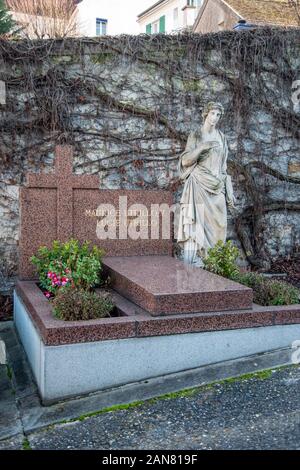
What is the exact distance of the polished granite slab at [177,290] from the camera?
4.63 metres

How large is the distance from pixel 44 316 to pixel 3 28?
7842 millimetres

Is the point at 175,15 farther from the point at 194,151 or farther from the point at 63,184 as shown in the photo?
the point at 63,184

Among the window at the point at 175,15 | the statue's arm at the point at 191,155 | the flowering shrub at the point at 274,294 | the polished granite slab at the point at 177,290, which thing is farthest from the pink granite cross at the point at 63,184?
the window at the point at 175,15

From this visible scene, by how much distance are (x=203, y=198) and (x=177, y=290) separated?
7.40 ft

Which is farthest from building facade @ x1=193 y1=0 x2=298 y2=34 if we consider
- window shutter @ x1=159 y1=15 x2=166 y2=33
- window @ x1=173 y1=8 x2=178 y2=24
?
window shutter @ x1=159 y1=15 x2=166 y2=33

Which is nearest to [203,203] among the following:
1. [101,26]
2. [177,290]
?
[177,290]

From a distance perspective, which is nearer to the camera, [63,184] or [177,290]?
[177,290]

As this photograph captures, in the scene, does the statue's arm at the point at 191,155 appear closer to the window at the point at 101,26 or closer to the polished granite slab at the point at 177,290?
the polished granite slab at the point at 177,290

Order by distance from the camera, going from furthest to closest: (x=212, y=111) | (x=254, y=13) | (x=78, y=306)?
(x=254, y=13), (x=212, y=111), (x=78, y=306)

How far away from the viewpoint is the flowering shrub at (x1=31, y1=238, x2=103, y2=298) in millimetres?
5609

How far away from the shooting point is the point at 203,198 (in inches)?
266

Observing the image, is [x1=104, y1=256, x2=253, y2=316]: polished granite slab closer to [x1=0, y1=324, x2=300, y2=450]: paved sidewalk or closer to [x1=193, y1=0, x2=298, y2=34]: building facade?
[x1=0, y1=324, x2=300, y2=450]: paved sidewalk

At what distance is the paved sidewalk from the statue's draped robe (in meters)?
2.61
